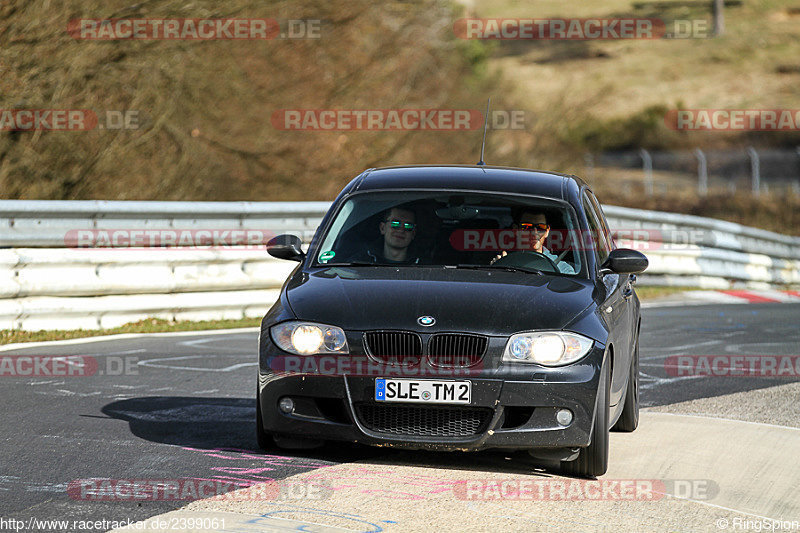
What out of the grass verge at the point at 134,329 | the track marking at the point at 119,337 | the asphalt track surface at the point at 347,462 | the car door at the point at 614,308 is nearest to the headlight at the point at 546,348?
the car door at the point at 614,308

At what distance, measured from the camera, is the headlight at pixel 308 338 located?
252 inches

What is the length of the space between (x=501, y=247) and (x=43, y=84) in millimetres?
11085

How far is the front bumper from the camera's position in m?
6.25

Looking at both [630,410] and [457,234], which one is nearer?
[457,234]

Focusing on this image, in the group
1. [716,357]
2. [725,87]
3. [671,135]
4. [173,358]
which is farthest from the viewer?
[725,87]

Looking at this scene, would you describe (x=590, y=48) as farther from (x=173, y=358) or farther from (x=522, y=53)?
(x=173, y=358)

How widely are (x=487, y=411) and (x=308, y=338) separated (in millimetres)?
981

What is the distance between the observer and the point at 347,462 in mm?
6637

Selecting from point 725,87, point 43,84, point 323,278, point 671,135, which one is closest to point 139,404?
point 323,278

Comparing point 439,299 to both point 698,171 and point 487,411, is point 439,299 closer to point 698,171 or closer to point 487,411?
point 487,411

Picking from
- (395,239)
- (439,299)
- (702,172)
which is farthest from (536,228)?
(702,172)

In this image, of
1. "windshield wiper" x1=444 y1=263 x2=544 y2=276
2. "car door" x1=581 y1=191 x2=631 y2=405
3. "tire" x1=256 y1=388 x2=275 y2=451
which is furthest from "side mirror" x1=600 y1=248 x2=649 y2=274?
"tire" x1=256 y1=388 x2=275 y2=451

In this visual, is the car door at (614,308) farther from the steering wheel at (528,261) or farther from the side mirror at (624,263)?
the steering wheel at (528,261)

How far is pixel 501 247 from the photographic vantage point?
7.46 m
